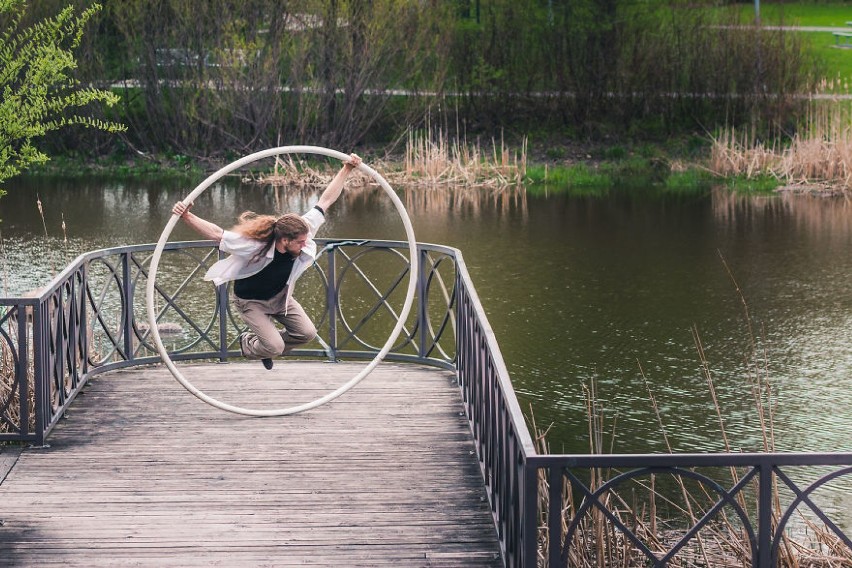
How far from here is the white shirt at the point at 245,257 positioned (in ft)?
26.8

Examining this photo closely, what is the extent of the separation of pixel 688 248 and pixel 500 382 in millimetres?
15663

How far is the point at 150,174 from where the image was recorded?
106 ft

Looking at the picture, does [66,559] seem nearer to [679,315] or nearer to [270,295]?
[270,295]

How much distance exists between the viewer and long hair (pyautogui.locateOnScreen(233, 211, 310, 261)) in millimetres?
8070


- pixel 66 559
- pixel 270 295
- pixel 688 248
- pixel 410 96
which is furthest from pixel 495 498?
pixel 410 96

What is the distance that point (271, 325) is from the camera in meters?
8.74

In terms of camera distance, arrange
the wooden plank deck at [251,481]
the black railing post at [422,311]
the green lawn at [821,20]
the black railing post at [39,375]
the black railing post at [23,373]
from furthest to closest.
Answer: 1. the green lawn at [821,20]
2. the black railing post at [422,311]
3. the black railing post at [39,375]
4. the black railing post at [23,373]
5. the wooden plank deck at [251,481]

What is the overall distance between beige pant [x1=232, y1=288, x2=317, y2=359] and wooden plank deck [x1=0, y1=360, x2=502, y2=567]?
16.0 inches

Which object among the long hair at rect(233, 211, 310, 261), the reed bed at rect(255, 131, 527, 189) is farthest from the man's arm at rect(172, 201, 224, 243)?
the reed bed at rect(255, 131, 527, 189)

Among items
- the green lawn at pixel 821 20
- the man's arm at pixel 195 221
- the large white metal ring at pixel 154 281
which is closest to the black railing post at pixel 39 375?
the large white metal ring at pixel 154 281

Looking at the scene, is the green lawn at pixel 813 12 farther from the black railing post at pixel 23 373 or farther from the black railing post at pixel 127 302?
the black railing post at pixel 23 373

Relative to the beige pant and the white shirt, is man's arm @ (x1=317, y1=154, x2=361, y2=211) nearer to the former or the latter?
the white shirt

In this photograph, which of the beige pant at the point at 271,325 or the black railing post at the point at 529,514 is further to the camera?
the beige pant at the point at 271,325

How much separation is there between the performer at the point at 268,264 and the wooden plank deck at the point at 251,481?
474mm
